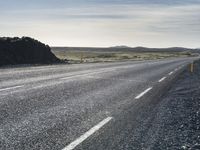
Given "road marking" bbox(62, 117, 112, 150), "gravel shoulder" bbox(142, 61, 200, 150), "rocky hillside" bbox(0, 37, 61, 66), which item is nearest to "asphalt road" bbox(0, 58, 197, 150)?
"road marking" bbox(62, 117, 112, 150)

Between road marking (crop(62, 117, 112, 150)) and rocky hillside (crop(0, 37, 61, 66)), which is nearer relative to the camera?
road marking (crop(62, 117, 112, 150))

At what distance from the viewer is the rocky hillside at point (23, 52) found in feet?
122

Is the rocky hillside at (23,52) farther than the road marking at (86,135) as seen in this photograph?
Yes

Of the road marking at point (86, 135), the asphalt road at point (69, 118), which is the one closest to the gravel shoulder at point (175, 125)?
the asphalt road at point (69, 118)

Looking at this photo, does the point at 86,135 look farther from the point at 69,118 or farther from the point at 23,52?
the point at 23,52

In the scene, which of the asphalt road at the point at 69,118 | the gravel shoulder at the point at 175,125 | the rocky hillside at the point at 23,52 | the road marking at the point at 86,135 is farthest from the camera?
the rocky hillside at the point at 23,52

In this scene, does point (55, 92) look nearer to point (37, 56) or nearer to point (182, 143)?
point (182, 143)

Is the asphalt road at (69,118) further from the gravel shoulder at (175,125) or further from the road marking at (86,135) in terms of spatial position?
the gravel shoulder at (175,125)

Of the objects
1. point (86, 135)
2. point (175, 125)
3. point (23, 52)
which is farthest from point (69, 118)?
point (23, 52)

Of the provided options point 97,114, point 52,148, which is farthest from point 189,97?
point 52,148

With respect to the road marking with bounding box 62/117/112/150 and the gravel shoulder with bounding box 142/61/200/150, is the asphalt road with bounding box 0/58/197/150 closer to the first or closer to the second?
the road marking with bounding box 62/117/112/150

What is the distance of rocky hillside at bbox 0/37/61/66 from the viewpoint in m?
37.1

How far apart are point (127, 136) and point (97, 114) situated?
2149 millimetres

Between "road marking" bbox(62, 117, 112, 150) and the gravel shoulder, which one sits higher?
"road marking" bbox(62, 117, 112, 150)
